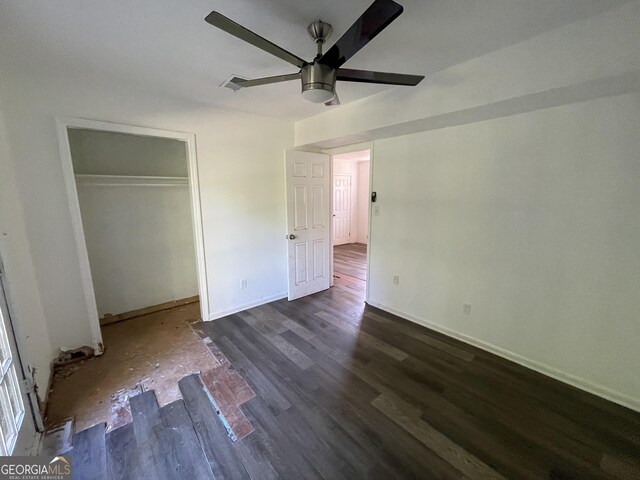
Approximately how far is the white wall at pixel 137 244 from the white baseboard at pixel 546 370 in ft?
10.6

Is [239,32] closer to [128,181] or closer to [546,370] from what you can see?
[128,181]

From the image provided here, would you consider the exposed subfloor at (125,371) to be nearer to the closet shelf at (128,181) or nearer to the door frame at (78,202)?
the door frame at (78,202)

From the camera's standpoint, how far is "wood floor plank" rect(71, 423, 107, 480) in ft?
4.70

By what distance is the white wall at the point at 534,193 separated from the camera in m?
1.70

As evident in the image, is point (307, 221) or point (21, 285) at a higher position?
point (307, 221)

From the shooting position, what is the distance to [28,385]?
1.63 meters

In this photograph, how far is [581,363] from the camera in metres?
2.03

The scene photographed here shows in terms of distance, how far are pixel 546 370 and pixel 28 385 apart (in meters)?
3.82

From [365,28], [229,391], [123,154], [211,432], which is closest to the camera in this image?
[365,28]

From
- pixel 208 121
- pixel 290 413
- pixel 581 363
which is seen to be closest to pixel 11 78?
pixel 208 121

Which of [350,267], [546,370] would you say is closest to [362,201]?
[350,267]

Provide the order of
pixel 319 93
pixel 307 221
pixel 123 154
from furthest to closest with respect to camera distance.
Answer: pixel 307 221
pixel 123 154
pixel 319 93

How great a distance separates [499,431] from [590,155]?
2.02 meters

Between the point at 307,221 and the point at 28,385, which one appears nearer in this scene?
the point at 28,385
